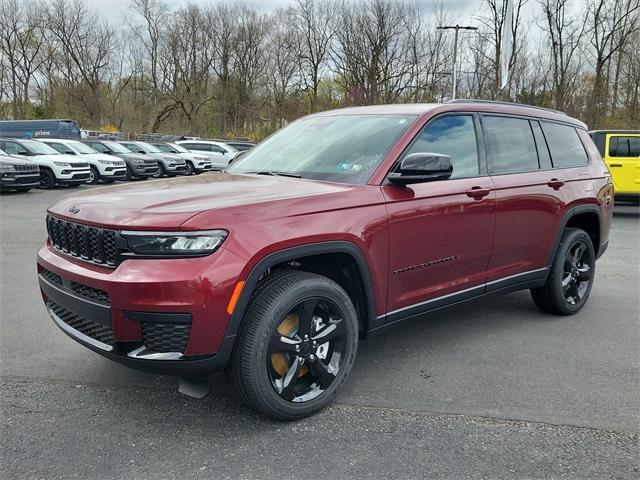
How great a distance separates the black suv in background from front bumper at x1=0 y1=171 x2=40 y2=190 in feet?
17.6

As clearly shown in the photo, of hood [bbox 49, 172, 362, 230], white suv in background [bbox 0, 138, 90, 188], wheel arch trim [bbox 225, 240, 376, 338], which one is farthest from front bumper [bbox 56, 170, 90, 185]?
wheel arch trim [bbox 225, 240, 376, 338]

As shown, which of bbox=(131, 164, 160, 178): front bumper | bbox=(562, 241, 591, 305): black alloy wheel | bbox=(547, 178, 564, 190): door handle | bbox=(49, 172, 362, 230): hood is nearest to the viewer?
bbox=(49, 172, 362, 230): hood

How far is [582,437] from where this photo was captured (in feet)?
9.71

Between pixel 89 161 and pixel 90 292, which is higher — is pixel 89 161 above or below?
above

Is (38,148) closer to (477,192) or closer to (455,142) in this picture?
(455,142)

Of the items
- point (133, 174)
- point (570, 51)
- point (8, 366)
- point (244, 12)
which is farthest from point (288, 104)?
point (8, 366)

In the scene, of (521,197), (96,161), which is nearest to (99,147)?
(96,161)

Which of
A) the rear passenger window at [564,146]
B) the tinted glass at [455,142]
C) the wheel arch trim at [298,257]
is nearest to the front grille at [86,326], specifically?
the wheel arch trim at [298,257]

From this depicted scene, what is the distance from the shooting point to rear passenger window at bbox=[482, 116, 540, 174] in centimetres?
425

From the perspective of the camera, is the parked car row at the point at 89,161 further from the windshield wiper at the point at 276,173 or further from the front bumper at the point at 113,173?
the windshield wiper at the point at 276,173

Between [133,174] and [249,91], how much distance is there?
32.9 metres

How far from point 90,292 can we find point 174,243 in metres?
0.58

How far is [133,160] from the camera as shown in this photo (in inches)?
875

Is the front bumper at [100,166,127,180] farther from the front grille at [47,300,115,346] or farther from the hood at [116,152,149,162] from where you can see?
the front grille at [47,300,115,346]
